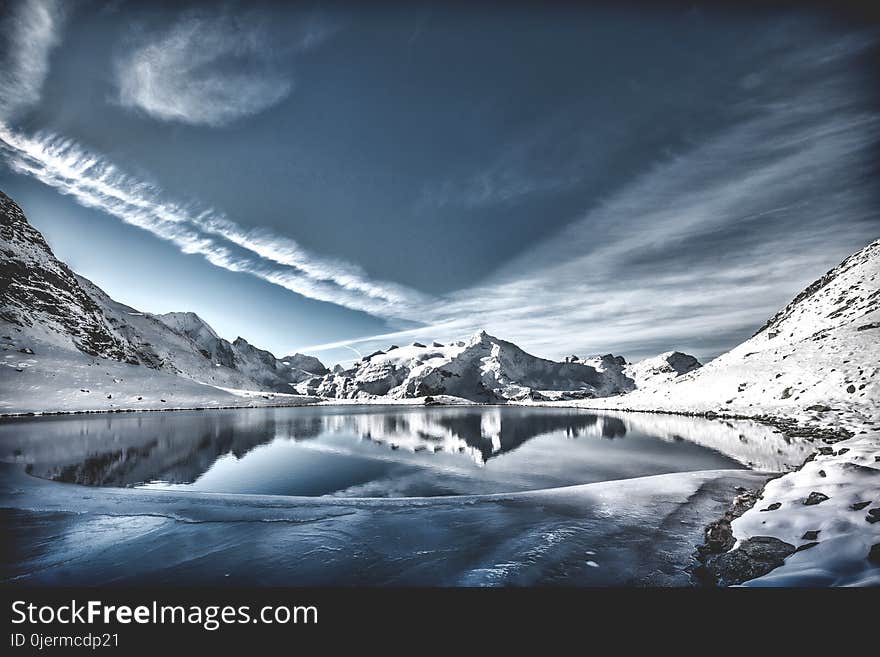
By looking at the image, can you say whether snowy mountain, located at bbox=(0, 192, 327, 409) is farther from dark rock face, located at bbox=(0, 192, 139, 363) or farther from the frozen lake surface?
the frozen lake surface

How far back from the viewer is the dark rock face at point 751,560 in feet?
22.5

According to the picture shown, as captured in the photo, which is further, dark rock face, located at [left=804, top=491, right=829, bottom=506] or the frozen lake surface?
dark rock face, located at [left=804, top=491, right=829, bottom=506]

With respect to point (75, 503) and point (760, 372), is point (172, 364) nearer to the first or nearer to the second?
point (75, 503)

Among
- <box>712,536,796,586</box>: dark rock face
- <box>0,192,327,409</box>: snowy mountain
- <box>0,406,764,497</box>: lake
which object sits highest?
Result: <box>0,192,327,409</box>: snowy mountain

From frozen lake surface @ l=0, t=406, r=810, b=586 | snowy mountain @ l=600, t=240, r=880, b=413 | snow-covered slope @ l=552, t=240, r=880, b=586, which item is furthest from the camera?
snowy mountain @ l=600, t=240, r=880, b=413

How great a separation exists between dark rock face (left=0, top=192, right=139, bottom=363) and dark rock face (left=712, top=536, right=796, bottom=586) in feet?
513

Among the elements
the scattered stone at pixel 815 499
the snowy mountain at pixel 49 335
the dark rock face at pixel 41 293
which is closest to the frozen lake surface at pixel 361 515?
the scattered stone at pixel 815 499

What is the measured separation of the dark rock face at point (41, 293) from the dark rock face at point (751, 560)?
156 metres

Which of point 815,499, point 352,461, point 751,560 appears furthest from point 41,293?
point 815,499

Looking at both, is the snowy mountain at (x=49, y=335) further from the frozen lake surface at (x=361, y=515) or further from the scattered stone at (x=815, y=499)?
the scattered stone at (x=815, y=499)

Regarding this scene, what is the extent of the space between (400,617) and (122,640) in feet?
10.7

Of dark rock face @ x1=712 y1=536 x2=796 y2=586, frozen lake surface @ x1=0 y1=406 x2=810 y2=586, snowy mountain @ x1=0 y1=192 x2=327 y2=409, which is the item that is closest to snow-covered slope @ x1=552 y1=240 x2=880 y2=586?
dark rock face @ x1=712 y1=536 x2=796 y2=586

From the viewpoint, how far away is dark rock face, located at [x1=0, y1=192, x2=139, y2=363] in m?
109

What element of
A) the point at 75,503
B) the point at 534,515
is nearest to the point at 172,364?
the point at 75,503
